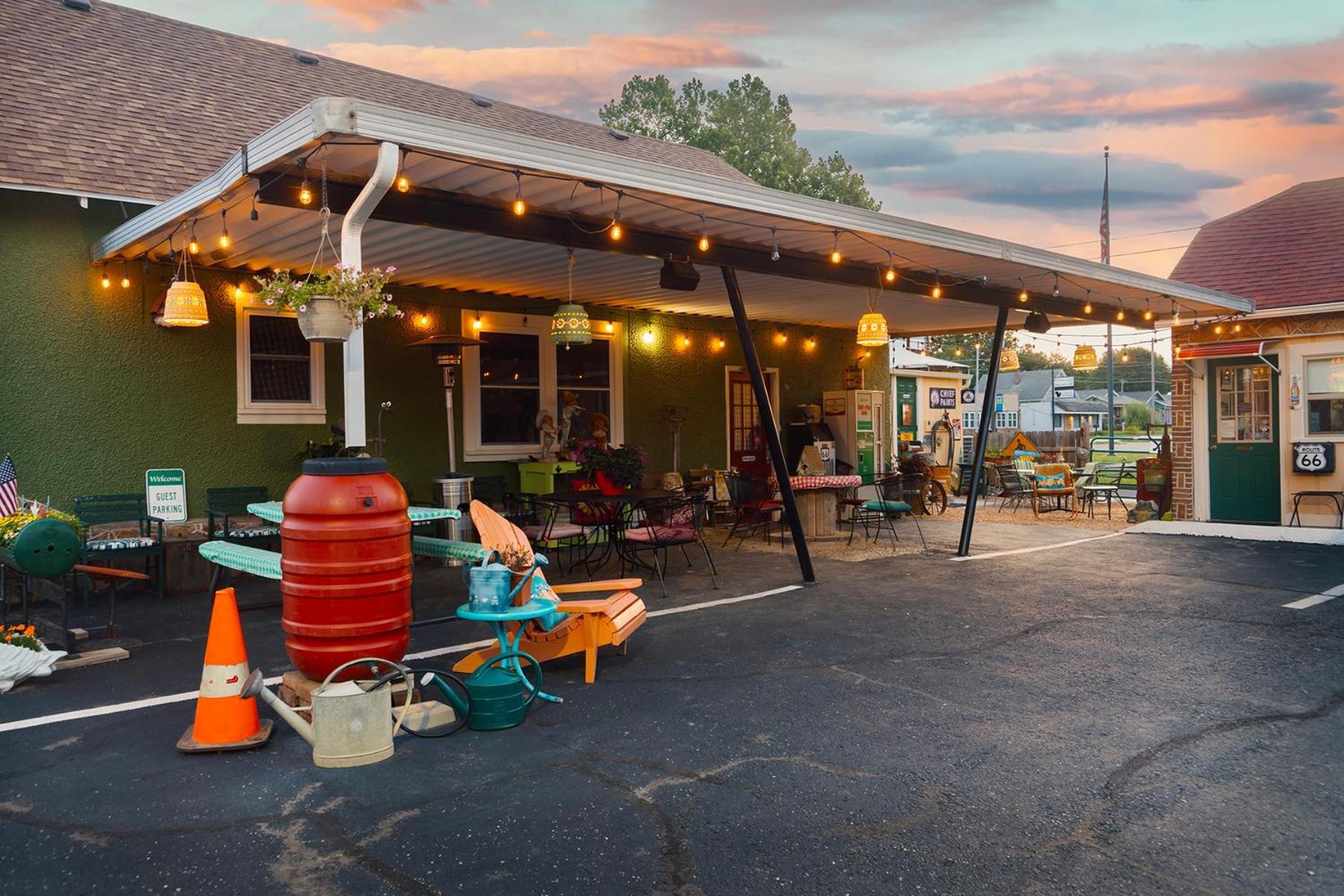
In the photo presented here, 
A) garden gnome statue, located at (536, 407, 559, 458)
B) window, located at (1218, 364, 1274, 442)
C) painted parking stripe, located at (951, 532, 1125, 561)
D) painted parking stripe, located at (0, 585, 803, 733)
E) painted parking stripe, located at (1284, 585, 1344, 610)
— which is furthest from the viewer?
window, located at (1218, 364, 1274, 442)

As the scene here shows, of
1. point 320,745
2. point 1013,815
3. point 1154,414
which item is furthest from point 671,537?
point 1154,414

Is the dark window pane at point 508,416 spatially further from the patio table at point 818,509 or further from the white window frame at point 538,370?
the patio table at point 818,509

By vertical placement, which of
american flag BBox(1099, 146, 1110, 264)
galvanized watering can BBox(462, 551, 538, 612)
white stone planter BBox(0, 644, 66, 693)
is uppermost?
american flag BBox(1099, 146, 1110, 264)

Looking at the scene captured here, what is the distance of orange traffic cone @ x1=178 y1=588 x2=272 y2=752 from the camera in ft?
12.7

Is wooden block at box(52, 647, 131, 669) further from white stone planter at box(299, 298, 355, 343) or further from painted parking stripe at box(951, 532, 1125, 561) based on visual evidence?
painted parking stripe at box(951, 532, 1125, 561)

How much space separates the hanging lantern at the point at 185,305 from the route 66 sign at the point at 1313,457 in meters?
12.8

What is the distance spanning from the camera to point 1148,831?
299 cm

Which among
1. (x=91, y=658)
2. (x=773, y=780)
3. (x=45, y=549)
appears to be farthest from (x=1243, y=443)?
(x=45, y=549)

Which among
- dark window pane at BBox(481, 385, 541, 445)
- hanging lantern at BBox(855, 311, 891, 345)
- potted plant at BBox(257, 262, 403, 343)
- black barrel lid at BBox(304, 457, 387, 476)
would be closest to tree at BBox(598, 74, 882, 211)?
dark window pane at BBox(481, 385, 541, 445)

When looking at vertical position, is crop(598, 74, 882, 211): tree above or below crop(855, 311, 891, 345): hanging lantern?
above

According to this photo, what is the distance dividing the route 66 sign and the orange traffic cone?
12.4 metres

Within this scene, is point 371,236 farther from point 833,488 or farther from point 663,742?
point 833,488

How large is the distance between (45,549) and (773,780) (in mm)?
4480

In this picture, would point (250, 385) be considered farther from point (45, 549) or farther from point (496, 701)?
point (496, 701)
